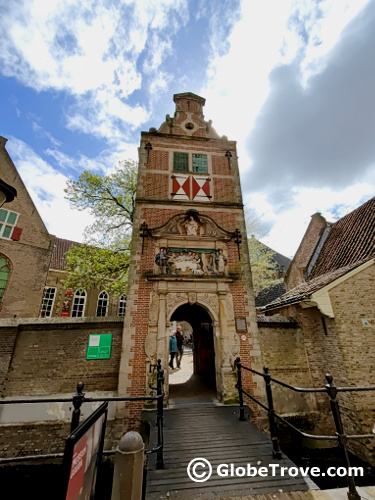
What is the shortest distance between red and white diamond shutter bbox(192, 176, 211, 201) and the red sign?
8.14m

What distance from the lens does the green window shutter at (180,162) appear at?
956 cm

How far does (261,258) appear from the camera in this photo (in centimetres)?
1773

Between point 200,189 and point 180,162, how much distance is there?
1621 mm

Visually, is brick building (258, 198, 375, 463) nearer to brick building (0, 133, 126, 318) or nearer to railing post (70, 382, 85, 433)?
railing post (70, 382, 85, 433)

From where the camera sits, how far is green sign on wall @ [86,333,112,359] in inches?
271

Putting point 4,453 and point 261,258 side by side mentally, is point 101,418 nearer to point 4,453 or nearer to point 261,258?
point 4,453

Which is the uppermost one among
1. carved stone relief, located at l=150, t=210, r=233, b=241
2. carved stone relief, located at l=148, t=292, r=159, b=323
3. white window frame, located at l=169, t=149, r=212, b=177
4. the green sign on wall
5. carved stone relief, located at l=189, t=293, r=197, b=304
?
white window frame, located at l=169, t=149, r=212, b=177

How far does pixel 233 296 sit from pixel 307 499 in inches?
201

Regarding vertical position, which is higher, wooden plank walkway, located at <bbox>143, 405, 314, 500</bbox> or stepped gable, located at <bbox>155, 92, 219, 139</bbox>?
stepped gable, located at <bbox>155, 92, 219, 139</bbox>

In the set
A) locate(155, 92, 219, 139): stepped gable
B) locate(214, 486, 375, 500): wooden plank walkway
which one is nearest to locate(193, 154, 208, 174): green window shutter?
locate(155, 92, 219, 139): stepped gable

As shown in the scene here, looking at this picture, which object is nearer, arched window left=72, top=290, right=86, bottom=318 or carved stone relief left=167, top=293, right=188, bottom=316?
carved stone relief left=167, top=293, right=188, bottom=316

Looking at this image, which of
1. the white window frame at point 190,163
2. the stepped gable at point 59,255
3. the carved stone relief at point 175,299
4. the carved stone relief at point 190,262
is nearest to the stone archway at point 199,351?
the carved stone relief at point 175,299

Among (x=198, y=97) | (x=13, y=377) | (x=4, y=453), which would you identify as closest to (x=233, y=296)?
(x=13, y=377)

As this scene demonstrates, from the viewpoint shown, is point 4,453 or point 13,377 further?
point 13,377
